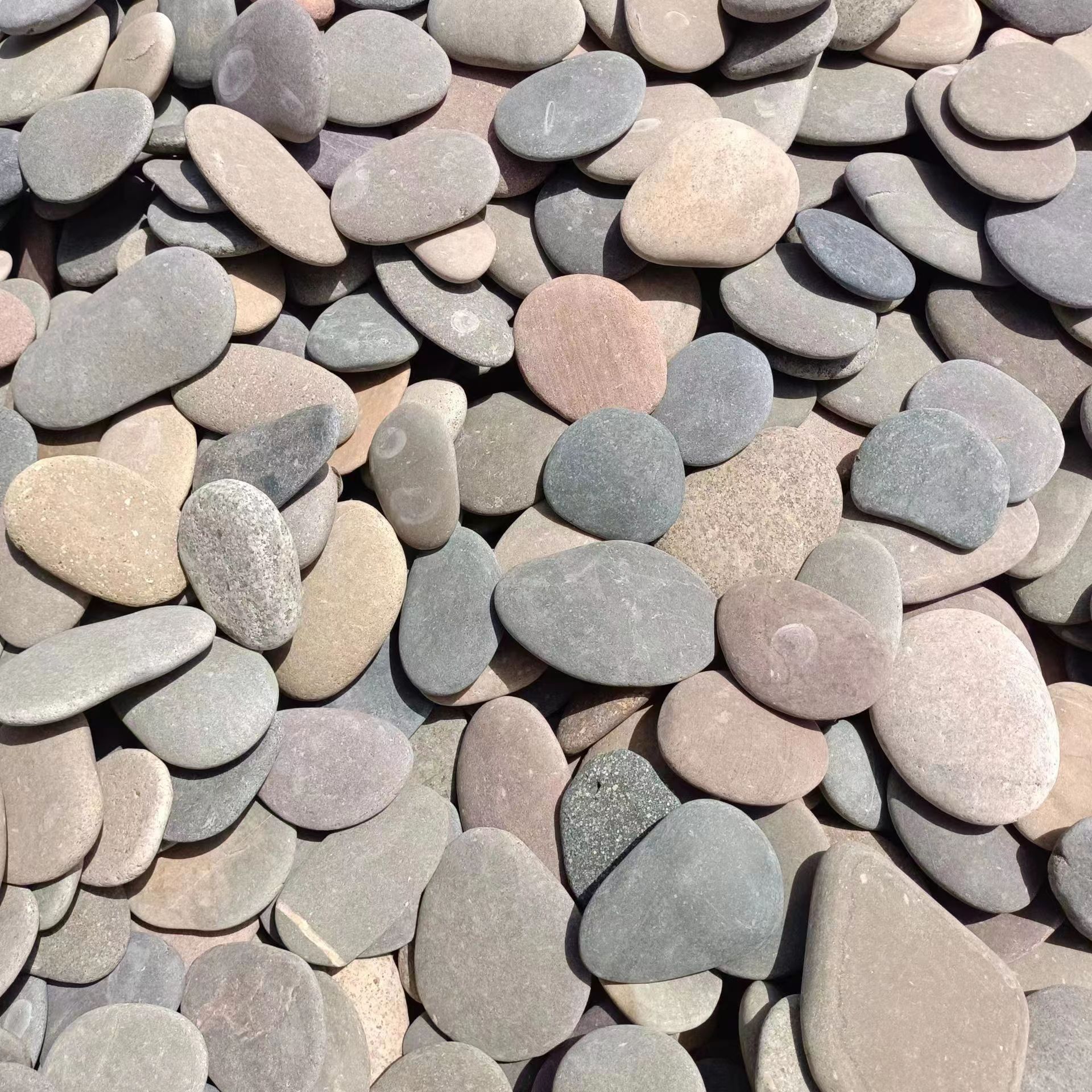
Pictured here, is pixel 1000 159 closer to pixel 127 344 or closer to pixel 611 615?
pixel 611 615

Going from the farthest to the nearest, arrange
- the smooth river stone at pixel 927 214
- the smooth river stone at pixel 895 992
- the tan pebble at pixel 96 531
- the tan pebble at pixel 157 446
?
the smooth river stone at pixel 927 214, the tan pebble at pixel 157 446, the tan pebble at pixel 96 531, the smooth river stone at pixel 895 992

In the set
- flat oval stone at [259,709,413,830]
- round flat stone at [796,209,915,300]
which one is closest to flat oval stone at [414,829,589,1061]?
flat oval stone at [259,709,413,830]

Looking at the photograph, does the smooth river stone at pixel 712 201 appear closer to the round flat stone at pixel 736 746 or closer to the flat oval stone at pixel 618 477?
the flat oval stone at pixel 618 477

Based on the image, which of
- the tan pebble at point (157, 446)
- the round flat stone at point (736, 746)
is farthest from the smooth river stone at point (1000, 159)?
the tan pebble at point (157, 446)

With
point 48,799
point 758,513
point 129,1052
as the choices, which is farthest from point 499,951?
point 758,513

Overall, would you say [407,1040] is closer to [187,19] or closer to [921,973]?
[921,973]

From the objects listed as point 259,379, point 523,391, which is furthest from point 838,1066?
point 259,379

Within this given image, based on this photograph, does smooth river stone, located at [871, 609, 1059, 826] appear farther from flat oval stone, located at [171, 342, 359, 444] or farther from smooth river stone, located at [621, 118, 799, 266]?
flat oval stone, located at [171, 342, 359, 444]
